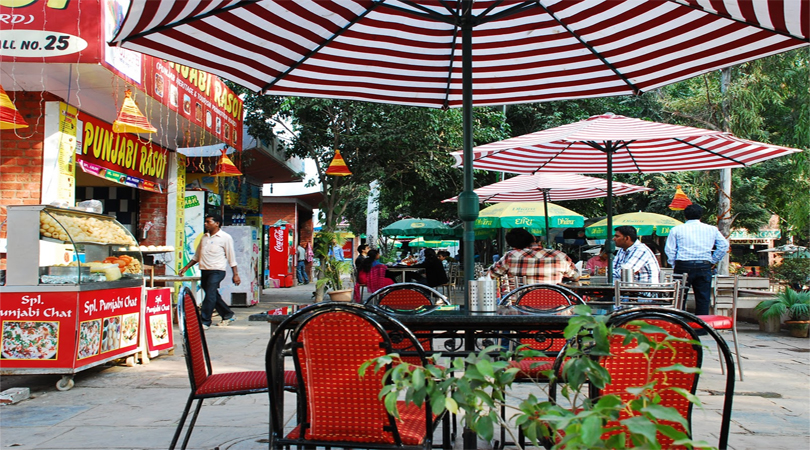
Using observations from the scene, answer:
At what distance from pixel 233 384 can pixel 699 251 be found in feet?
18.8

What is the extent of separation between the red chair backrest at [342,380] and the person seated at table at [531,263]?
3.66 m

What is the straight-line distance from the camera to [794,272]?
15273 mm

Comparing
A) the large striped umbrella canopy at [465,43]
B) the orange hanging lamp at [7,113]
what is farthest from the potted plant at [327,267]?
the large striped umbrella canopy at [465,43]

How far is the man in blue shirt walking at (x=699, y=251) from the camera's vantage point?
271 inches

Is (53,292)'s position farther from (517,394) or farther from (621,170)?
(621,170)

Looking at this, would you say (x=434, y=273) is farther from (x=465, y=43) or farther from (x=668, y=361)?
(x=668, y=361)

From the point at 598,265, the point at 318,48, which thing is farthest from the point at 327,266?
the point at 318,48

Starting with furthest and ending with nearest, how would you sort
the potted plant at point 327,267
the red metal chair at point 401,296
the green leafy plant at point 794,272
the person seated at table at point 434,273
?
the green leafy plant at point 794,272 < the potted plant at point 327,267 < the person seated at table at point 434,273 < the red metal chair at point 401,296

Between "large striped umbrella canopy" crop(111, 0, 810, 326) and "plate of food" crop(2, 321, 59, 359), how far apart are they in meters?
2.80

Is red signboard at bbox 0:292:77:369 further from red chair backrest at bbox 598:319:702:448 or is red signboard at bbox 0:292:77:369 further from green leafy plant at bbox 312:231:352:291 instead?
green leafy plant at bbox 312:231:352:291

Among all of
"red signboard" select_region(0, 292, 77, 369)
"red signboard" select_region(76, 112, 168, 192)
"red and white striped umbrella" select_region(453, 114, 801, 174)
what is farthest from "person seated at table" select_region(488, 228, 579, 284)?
"red signboard" select_region(76, 112, 168, 192)

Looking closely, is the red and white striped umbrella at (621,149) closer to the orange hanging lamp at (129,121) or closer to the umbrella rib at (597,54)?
the umbrella rib at (597,54)

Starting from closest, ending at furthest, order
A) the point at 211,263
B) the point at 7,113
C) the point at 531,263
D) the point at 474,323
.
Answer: the point at 474,323 → the point at 531,263 → the point at 7,113 → the point at 211,263

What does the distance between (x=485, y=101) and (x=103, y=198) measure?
29.6ft
